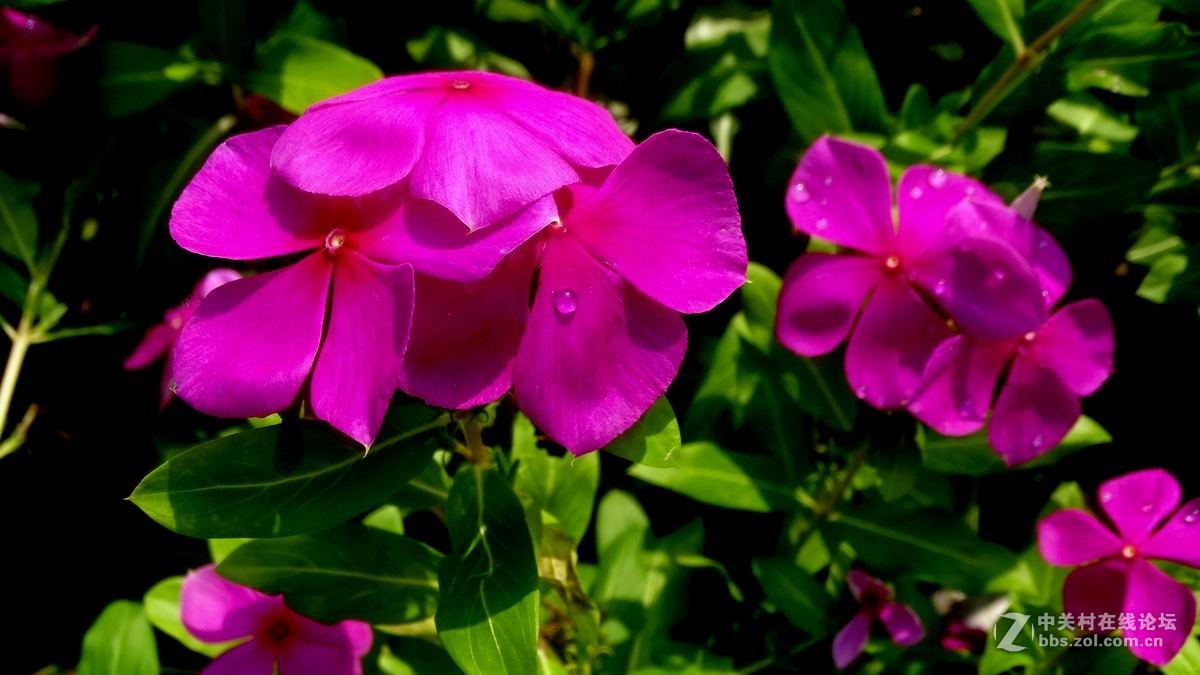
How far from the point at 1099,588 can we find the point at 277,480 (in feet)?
3.53

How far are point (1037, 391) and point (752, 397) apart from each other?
0.48m

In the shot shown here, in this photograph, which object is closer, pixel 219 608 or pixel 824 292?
pixel 824 292

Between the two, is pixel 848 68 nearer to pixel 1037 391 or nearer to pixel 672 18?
pixel 672 18

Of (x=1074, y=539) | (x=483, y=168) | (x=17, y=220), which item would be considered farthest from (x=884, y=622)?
(x=17, y=220)

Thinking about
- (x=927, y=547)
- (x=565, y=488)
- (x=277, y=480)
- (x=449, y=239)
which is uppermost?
(x=449, y=239)

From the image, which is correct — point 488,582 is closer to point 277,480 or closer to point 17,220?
point 277,480

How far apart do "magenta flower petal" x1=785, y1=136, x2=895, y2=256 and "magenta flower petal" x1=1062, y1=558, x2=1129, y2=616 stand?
54cm

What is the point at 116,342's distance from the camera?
5.42 feet

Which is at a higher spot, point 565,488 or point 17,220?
point 17,220

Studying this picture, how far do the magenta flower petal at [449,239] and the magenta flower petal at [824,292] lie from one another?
1.66 feet

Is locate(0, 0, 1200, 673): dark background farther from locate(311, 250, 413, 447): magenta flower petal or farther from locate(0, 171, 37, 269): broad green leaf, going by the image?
locate(311, 250, 413, 447): magenta flower petal

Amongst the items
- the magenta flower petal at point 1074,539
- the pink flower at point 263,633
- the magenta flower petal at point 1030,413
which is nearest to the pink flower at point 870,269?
the magenta flower petal at point 1030,413

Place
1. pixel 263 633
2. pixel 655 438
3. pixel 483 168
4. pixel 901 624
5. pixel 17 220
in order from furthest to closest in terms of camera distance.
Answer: pixel 17 220 < pixel 901 624 < pixel 263 633 < pixel 655 438 < pixel 483 168

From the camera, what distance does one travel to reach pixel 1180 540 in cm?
108
